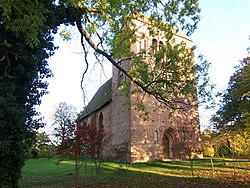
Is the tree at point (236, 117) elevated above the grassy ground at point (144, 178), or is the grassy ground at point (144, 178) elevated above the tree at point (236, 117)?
the tree at point (236, 117)

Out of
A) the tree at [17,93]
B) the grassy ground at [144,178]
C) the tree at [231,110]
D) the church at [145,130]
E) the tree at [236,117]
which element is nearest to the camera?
the tree at [17,93]

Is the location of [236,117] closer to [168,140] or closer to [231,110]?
[231,110]

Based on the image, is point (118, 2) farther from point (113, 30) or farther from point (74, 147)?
point (74, 147)

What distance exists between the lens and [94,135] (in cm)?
1146

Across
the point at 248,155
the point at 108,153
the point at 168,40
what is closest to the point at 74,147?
the point at 168,40

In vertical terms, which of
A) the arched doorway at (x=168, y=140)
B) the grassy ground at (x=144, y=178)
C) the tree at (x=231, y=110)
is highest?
the tree at (x=231, y=110)

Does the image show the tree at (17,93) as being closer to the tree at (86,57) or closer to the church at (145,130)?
the tree at (86,57)

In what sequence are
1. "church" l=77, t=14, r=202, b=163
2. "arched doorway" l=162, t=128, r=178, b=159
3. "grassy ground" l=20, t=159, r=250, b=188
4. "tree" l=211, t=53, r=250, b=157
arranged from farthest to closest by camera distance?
"arched doorway" l=162, t=128, r=178, b=159, "church" l=77, t=14, r=202, b=163, "tree" l=211, t=53, r=250, b=157, "grassy ground" l=20, t=159, r=250, b=188

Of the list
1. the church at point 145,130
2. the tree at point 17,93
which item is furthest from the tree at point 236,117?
the tree at point 17,93

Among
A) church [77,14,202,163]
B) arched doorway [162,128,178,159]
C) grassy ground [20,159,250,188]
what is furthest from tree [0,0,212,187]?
arched doorway [162,128,178,159]

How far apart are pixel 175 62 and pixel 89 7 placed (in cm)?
400

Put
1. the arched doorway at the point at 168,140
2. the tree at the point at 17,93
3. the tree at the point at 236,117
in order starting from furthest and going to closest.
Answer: the arched doorway at the point at 168,140, the tree at the point at 236,117, the tree at the point at 17,93

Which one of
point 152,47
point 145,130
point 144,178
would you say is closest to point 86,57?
point 152,47

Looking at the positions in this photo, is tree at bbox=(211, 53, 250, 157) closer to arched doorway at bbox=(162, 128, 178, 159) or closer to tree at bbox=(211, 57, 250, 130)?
tree at bbox=(211, 57, 250, 130)
